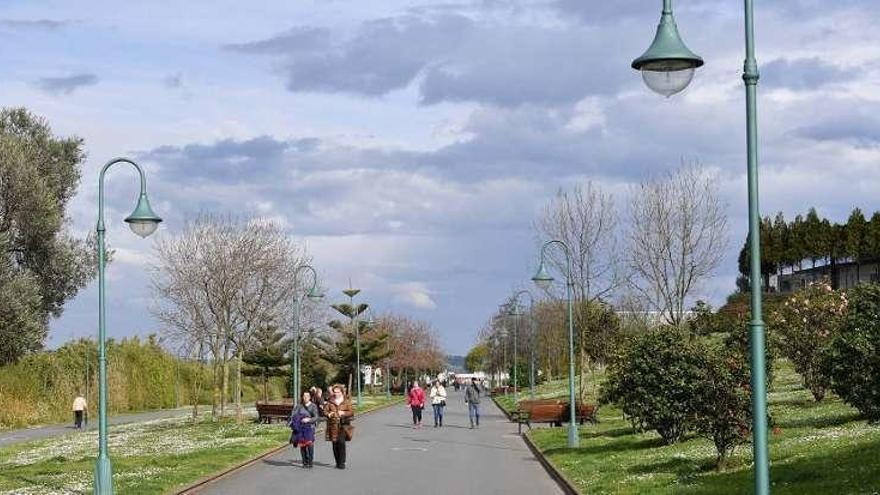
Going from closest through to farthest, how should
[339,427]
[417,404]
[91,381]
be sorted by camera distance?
[339,427] → [417,404] → [91,381]

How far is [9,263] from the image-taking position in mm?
33781

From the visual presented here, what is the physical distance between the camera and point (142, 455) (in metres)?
30.3

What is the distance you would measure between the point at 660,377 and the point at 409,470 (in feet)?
17.6

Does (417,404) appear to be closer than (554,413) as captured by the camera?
No

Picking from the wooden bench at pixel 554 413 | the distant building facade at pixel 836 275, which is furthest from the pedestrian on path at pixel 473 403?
the distant building facade at pixel 836 275

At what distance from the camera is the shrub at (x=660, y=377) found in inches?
962

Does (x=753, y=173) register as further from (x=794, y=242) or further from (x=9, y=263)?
(x=794, y=242)

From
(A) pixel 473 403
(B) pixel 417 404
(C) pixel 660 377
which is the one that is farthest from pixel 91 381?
(C) pixel 660 377

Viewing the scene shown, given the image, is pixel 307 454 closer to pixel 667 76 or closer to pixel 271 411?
pixel 667 76

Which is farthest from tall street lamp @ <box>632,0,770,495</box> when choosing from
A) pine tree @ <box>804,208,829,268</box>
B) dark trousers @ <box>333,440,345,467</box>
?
pine tree @ <box>804,208,829,268</box>

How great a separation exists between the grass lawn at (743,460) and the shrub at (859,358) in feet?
1.79

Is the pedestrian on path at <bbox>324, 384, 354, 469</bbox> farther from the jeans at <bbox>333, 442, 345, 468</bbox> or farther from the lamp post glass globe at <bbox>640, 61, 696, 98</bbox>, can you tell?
the lamp post glass globe at <bbox>640, 61, 696, 98</bbox>

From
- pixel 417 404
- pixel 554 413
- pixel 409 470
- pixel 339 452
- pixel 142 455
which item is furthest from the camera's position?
pixel 417 404

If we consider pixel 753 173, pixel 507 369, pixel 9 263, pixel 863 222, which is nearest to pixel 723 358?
pixel 753 173
